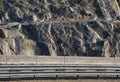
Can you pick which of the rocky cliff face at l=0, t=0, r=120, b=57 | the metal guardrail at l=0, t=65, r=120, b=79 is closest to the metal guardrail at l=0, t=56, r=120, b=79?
the metal guardrail at l=0, t=65, r=120, b=79

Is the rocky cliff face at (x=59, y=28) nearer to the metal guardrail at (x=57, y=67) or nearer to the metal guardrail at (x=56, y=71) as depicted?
the metal guardrail at (x=57, y=67)

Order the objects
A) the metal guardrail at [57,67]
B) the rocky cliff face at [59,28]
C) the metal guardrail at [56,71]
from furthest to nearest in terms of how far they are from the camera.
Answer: the rocky cliff face at [59,28], the metal guardrail at [57,67], the metal guardrail at [56,71]

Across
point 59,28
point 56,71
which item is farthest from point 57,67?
point 59,28

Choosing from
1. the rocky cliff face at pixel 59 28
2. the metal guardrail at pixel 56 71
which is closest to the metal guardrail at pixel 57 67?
the metal guardrail at pixel 56 71

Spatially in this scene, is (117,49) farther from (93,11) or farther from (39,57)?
(39,57)

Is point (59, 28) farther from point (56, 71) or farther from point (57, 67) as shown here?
point (56, 71)

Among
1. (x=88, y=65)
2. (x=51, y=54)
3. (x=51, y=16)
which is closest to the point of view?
(x=88, y=65)

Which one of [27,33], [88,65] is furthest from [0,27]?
[88,65]

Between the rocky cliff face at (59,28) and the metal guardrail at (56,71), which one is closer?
the metal guardrail at (56,71)
